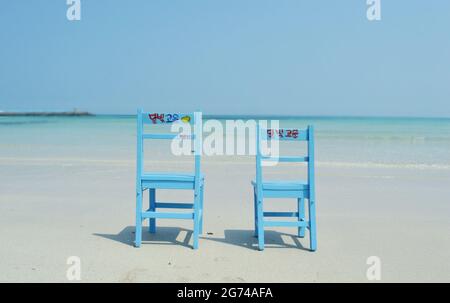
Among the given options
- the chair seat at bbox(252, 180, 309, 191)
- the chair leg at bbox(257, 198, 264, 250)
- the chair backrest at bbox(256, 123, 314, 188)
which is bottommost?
the chair leg at bbox(257, 198, 264, 250)

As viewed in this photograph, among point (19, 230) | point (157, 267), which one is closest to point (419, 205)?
point (157, 267)

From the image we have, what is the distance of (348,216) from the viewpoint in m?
5.90

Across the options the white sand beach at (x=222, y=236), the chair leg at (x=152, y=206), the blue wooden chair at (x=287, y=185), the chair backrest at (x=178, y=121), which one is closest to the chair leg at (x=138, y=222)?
the white sand beach at (x=222, y=236)

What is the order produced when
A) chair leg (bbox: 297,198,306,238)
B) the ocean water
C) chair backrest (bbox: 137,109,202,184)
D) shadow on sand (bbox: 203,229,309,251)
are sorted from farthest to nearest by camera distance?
the ocean water < chair leg (bbox: 297,198,306,238) < shadow on sand (bbox: 203,229,309,251) < chair backrest (bbox: 137,109,202,184)

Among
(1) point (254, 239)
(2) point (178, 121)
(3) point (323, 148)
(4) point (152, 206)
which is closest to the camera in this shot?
(2) point (178, 121)

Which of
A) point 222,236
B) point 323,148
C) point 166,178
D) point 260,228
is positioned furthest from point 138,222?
point 323,148

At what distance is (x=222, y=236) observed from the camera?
493 cm

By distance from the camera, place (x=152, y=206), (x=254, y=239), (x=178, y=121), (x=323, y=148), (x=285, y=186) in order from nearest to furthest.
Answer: (x=178, y=121), (x=285, y=186), (x=254, y=239), (x=152, y=206), (x=323, y=148)

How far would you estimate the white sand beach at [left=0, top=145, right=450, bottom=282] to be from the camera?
3736 mm

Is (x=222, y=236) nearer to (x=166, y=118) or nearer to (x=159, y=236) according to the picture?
(x=159, y=236)

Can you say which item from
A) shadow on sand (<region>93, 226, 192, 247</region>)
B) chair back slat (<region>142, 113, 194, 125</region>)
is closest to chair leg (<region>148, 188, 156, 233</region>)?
shadow on sand (<region>93, 226, 192, 247</region>)

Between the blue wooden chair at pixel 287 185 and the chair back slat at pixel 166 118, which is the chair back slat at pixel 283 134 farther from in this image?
the chair back slat at pixel 166 118

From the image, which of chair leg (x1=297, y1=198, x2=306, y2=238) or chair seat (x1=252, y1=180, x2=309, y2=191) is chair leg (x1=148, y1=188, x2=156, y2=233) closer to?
chair seat (x1=252, y1=180, x2=309, y2=191)
